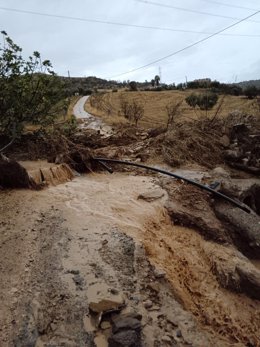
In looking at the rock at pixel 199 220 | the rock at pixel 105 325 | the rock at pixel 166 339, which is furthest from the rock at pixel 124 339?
the rock at pixel 199 220

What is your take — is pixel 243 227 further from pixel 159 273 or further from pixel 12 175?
pixel 12 175

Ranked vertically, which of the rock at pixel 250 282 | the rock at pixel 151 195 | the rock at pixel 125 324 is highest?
the rock at pixel 151 195

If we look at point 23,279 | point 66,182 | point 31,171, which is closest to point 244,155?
point 66,182

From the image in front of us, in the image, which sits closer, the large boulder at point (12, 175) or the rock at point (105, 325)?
the rock at point (105, 325)

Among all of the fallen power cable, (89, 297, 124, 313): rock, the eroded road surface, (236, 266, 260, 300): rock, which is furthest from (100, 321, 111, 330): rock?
the fallen power cable

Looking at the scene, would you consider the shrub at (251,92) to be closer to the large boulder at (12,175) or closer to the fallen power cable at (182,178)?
the fallen power cable at (182,178)

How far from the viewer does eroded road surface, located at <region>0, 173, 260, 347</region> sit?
3244mm

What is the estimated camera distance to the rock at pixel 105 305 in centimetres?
336

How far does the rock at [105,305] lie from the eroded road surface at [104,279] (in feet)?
0.09

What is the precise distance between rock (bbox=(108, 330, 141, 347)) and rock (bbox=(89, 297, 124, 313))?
1.10ft

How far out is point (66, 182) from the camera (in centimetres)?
666

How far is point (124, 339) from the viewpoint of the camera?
3.00 m

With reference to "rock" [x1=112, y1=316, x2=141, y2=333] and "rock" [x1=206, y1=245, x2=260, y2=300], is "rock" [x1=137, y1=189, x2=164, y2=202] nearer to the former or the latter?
"rock" [x1=206, y1=245, x2=260, y2=300]

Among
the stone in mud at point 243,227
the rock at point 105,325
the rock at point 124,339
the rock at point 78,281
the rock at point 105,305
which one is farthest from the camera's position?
the stone in mud at point 243,227
